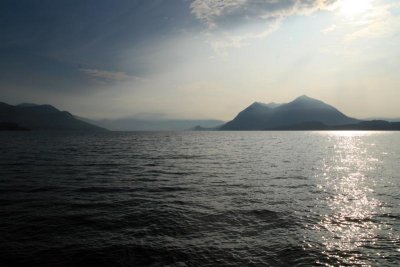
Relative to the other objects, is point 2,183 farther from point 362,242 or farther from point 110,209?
point 362,242

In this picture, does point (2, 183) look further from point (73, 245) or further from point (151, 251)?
point (151, 251)

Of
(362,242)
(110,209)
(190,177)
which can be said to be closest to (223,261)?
(362,242)

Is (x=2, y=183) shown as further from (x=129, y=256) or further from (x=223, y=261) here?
(x=223, y=261)

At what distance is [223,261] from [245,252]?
1.63 m

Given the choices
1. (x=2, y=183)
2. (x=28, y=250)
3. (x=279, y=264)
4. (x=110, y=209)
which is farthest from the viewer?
(x=2, y=183)

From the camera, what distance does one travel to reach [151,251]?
49.8ft

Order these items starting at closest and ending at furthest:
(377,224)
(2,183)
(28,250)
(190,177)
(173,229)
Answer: (28,250) < (173,229) < (377,224) < (2,183) < (190,177)

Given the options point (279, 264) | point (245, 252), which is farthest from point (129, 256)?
point (279, 264)

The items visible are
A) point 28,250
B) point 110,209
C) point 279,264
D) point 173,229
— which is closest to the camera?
point 279,264

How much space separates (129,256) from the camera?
1461 cm

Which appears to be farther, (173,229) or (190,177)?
(190,177)

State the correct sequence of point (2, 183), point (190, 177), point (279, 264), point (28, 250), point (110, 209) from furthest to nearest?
point (190, 177), point (2, 183), point (110, 209), point (28, 250), point (279, 264)

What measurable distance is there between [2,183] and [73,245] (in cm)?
2309

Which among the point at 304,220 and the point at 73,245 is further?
the point at 304,220
